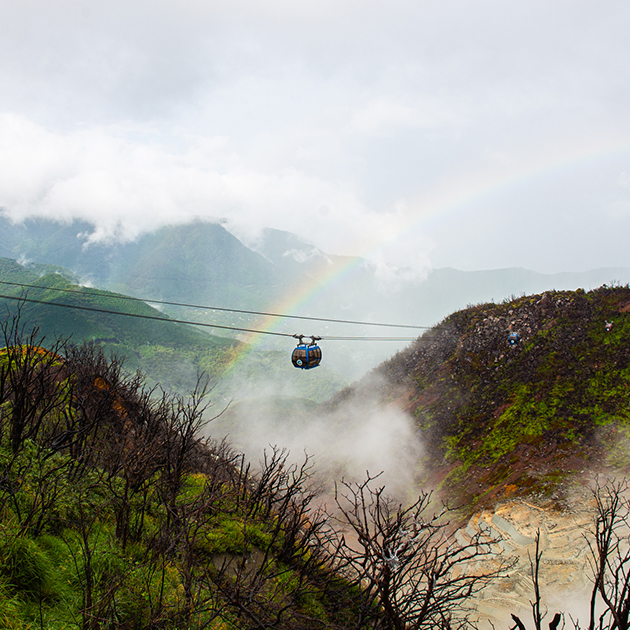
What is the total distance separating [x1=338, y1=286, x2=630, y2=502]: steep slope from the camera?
1655 cm

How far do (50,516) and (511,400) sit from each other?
901 inches

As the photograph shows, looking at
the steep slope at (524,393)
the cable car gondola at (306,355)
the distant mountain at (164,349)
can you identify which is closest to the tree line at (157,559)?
the cable car gondola at (306,355)

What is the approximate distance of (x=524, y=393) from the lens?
22.1 metres

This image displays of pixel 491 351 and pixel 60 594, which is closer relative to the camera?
pixel 60 594

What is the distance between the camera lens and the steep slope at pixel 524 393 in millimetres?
16547

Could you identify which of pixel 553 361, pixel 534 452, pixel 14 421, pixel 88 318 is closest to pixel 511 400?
pixel 553 361

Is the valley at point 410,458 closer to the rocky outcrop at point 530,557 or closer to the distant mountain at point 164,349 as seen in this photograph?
the rocky outcrop at point 530,557

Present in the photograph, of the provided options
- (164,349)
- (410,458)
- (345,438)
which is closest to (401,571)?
(410,458)

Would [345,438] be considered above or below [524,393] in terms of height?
below

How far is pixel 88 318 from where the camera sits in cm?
11800

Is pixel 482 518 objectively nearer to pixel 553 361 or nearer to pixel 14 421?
pixel 553 361

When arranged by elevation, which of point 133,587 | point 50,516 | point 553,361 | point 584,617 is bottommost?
point 584,617

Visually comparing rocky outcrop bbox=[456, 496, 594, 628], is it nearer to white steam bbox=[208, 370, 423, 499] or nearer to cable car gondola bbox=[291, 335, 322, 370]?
white steam bbox=[208, 370, 423, 499]

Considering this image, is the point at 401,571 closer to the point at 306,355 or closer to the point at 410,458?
the point at 306,355
